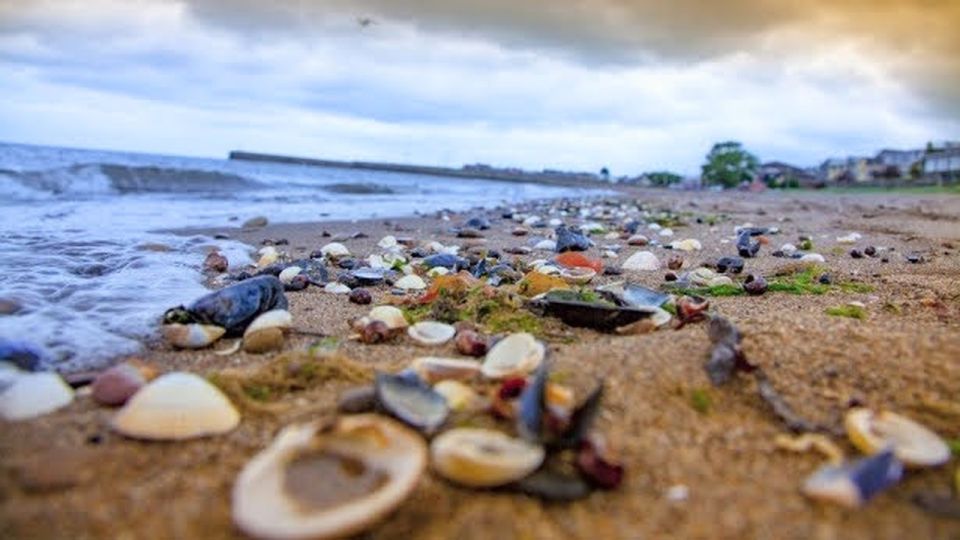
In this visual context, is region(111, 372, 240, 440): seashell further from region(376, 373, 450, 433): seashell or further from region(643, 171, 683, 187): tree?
region(643, 171, 683, 187): tree

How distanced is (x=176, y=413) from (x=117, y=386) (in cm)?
41

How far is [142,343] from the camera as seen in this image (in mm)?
→ 3189

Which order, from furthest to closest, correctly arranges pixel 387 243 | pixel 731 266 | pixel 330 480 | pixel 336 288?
1. pixel 387 243
2. pixel 731 266
3. pixel 336 288
4. pixel 330 480

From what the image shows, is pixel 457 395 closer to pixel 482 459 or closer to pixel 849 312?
pixel 482 459

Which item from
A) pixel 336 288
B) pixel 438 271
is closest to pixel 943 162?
pixel 438 271

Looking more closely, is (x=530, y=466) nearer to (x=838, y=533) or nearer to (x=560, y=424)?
(x=560, y=424)

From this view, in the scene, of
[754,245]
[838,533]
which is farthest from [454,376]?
[754,245]

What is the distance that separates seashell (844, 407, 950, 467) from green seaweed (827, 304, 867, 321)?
5.21 feet

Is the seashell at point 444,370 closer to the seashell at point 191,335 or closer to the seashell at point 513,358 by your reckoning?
the seashell at point 513,358

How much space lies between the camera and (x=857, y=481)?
1.60 metres

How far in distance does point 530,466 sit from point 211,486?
0.83 metres

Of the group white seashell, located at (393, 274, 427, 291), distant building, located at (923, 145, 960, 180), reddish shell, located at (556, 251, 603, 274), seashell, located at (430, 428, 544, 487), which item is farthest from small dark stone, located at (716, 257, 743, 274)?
distant building, located at (923, 145, 960, 180)

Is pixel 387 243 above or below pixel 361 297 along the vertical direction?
below

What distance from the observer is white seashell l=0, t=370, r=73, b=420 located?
2.06m
